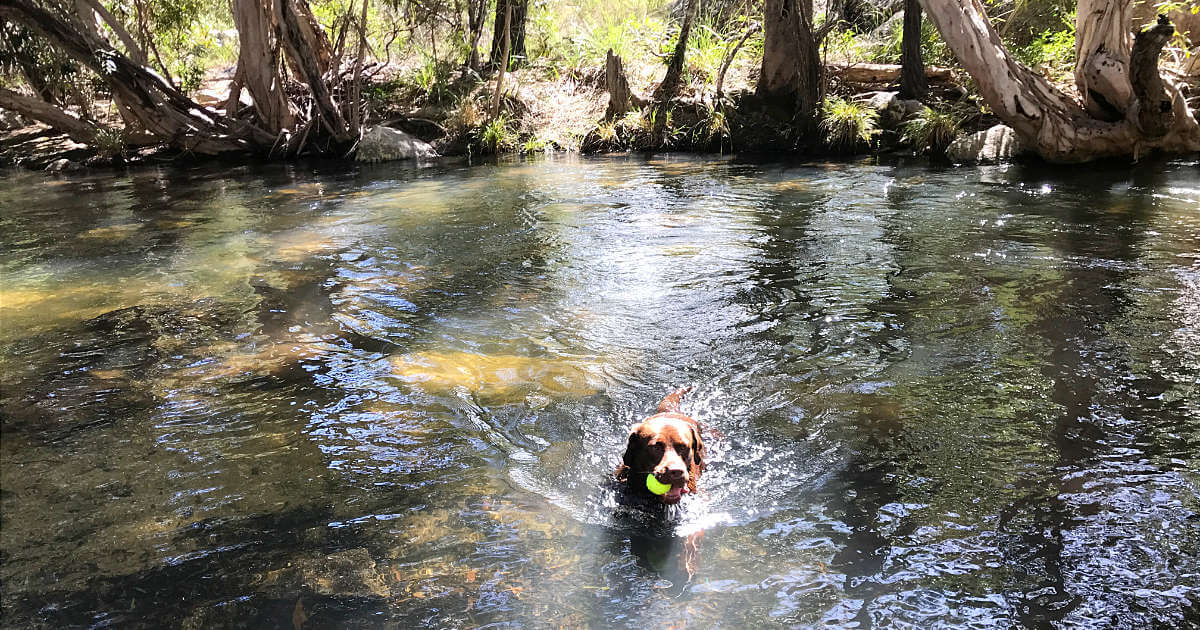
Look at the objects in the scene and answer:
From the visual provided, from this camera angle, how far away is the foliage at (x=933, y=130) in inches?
476

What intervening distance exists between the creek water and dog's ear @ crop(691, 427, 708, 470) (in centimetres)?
10

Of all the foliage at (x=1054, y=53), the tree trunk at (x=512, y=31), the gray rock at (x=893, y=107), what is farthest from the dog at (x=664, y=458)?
the tree trunk at (x=512, y=31)

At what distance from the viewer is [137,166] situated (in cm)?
1595

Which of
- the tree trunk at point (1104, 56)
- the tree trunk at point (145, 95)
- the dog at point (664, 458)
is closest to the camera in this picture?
the dog at point (664, 458)

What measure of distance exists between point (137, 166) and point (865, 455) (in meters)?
16.6

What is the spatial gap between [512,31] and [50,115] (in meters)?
9.49

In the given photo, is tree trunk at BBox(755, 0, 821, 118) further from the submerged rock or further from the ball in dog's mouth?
the submerged rock

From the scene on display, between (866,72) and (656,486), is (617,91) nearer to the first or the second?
(866,72)

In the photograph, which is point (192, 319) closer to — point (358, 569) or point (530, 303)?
point (530, 303)

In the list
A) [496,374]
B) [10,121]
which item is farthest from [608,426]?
[10,121]

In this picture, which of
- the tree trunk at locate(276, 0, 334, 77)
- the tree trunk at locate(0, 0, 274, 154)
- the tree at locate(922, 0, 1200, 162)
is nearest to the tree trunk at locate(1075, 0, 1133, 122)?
the tree at locate(922, 0, 1200, 162)

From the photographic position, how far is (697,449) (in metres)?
3.46

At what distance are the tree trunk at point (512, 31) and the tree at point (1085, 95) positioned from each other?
28.8ft

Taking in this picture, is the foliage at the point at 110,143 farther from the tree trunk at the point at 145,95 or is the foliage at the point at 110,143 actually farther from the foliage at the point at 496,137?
the foliage at the point at 496,137
